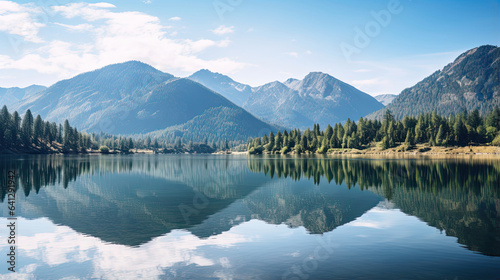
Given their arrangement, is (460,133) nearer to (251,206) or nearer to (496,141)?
(496,141)

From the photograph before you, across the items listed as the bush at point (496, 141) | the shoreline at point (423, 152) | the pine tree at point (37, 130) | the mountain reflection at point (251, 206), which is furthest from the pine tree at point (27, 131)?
the bush at point (496, 141)

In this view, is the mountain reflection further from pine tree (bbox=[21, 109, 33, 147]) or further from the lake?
pine tree (bbox=[21, 109, 33, 147])

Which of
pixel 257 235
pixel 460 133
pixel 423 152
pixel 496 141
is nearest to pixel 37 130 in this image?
pixel 257 235

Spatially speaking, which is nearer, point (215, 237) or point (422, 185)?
point (215, 237)

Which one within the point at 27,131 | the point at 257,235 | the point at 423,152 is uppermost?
the point at 27,131

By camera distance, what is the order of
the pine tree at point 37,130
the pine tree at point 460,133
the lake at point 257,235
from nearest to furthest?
the lake at point 257,235
the pine tree at point 460,133
the pine tree at point 37,130

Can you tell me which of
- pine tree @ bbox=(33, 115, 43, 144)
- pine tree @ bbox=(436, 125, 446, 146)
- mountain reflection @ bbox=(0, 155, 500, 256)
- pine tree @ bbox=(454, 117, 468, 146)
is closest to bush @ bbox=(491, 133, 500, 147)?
pine tree @ bbox=(454, 117, 468, 146)

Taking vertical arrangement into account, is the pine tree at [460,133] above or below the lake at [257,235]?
above

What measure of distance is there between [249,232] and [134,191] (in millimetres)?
25775

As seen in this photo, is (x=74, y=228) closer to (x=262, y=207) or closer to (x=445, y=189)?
(x=262, y=207)

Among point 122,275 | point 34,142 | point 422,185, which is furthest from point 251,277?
point 34,142

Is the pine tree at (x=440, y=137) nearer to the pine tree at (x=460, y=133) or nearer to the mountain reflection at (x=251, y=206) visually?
the pine tree at (x=460, y=133)

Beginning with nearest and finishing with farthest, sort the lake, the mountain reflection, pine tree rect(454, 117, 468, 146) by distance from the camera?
the lake
the mountain reflection
pine tree rect(454, 117, 468, 146)

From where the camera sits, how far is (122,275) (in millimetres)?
15359
